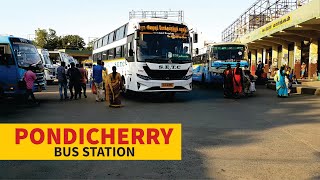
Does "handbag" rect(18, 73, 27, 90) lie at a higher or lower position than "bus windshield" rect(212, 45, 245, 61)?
lower

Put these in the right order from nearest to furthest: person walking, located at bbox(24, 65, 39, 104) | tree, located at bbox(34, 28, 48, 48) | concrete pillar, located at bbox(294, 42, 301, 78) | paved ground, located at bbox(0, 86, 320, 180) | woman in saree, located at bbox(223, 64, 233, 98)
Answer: paved ground, located at bbox(0, 86, 320, 180) → person walking, located at bbox(24, 65, 39, 104) → woman in saree, located at bbox(223, 64, 233, 98) → concrete pillar, located at bbox(294, 42, 301, 78) → tree, located at bbox(34, 28, 48, 48)

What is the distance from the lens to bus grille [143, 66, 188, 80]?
47.2 ft

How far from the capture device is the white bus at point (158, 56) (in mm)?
14422

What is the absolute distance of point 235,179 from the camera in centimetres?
504

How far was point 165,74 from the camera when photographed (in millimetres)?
14531

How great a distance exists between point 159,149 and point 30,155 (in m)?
2.15

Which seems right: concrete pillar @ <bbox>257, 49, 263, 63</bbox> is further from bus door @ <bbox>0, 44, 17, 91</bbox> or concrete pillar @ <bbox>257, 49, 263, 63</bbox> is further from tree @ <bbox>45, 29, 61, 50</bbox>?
tree @ <bbox>45, 29, 61, 50</bbox>

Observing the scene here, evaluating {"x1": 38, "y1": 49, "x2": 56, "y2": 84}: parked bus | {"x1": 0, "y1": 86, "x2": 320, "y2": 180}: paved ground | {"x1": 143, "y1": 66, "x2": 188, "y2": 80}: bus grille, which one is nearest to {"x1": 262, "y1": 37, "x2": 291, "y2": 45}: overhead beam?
{"x1": 38, "y1": 49, "x2": 56, "y2": 84}: parked bus

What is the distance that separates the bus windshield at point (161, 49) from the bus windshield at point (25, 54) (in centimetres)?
441

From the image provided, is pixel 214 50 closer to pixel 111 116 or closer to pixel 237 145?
pixel 111 116

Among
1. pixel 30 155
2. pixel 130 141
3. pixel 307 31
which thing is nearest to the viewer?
pixel 30 155

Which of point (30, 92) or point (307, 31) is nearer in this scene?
point (30, 92)

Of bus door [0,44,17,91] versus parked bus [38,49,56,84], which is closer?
bus door [0,44,17,91]

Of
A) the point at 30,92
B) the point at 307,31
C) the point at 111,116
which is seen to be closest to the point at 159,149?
the point at 111,116
